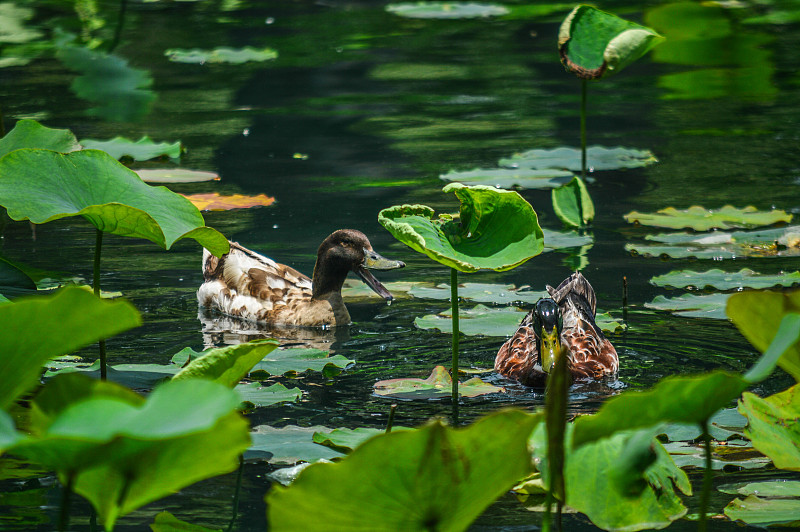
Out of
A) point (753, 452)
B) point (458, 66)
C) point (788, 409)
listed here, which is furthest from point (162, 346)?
point (458, 66)

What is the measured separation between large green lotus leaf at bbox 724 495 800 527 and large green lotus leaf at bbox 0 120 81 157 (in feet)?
10.1

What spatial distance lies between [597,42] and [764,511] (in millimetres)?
4045

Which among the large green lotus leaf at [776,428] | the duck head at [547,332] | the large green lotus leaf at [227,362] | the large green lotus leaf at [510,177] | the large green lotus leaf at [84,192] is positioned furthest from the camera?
the large green lotus leaf at [510,177]

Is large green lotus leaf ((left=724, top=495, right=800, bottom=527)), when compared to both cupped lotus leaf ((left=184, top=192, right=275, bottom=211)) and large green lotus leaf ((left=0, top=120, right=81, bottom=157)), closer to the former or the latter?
large green lotus leaf ((left=0, top=120, right=81, bottom=157))

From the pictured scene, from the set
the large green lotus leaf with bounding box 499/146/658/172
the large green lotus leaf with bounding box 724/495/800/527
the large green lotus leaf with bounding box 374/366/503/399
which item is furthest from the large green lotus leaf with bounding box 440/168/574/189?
the large green lotus leaf with bounding box 724/495/800/527

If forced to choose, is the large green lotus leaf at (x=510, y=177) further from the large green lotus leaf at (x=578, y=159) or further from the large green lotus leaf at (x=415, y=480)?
the large green lotus leaf at (x=415, y=480)

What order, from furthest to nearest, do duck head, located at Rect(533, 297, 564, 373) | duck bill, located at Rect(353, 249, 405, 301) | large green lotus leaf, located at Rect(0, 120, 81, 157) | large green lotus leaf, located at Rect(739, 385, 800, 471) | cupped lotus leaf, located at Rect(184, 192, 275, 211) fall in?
cupped lotus leaf, located at Rect(184, 192, 275, 211) < duck bill, located at Rect(353, 249, 405, 301) < duck head, located at Rect(533, 297, 564, 373) < large green lotus leaf, located at Rect(0, 120, 81, 157) < large green lotus leaf, located at Rect(739, 385, 800, 471)

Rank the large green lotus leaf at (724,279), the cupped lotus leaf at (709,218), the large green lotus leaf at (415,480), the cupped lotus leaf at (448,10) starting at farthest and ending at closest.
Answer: the cupped lotus leaf at (448,10)
the cupped lotus leaf at (709,218)
the large green lotus leaf at (724,279)
the large green lotus leaf at (415,480)

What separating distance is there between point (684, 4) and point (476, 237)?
48.1 ft

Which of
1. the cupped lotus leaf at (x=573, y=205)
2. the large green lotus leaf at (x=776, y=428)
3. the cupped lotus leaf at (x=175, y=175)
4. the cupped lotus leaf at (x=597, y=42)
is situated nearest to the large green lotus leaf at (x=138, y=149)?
the cupped lotus leaf at (x=175, y=175)

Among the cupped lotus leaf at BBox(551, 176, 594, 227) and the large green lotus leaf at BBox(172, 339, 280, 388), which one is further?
the cupped lotus leaf at BBox(551, 176, 594, 227)

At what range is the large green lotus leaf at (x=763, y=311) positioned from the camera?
2514 millimetres

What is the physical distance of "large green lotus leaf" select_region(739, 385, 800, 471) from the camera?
2967 millimetres

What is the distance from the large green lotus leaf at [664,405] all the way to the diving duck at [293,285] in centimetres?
447
